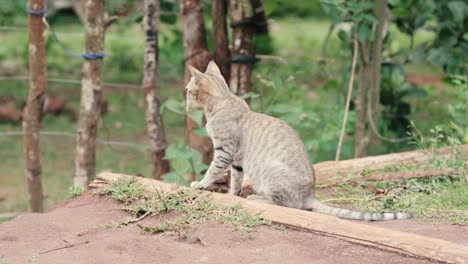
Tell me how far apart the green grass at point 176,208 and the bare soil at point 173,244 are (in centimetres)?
5

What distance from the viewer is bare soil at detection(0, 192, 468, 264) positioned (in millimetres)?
3848

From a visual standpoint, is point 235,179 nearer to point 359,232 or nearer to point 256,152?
point 256,152

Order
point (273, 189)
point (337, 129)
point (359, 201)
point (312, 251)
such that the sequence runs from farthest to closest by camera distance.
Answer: point (337, 129), point (359, 201), point (273, 189), point (312, 251)

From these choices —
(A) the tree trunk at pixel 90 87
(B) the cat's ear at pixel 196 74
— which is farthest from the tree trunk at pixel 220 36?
(B) the cat's ear at pixel 196 74

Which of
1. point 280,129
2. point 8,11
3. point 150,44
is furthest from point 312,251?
point 8,11

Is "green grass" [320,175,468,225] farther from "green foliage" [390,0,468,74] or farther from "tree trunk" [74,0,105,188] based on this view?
"green foliage" [390,0,468,74]

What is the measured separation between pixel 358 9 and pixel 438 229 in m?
2.92

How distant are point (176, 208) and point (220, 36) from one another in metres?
2.48

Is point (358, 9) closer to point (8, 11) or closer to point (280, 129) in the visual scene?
point (280, 129)

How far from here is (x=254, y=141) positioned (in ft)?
16.1

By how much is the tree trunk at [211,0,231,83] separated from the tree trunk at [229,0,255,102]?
69 mm

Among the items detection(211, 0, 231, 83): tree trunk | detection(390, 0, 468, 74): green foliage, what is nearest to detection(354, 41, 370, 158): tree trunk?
detection(390, 0, 468, 74): green foliage

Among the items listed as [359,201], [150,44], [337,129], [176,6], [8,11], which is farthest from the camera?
[8,11]

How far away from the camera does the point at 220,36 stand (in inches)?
260
